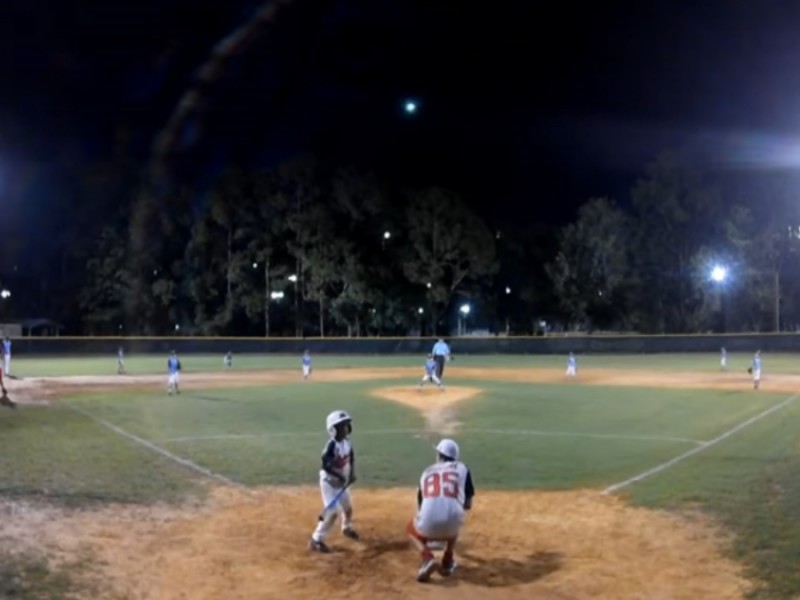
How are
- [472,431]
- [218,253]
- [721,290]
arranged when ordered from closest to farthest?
[472,431], [218,253], [721,290]

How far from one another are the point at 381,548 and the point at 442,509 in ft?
5.89

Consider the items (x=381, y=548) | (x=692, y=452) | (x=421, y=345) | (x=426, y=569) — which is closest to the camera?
(x=426, y=569)

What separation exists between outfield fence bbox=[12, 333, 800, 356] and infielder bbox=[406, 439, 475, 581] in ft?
190

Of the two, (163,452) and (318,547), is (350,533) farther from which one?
(163,452)

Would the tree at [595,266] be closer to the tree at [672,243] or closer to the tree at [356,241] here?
the tree at [672,243]

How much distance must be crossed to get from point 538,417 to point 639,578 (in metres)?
16.4

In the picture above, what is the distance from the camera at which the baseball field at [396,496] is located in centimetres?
973

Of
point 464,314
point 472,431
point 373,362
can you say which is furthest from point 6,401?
point 464,314

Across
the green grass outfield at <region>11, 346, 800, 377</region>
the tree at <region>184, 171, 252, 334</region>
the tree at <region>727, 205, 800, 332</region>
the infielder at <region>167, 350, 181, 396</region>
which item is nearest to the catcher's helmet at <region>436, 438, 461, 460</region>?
the infielder at <region>167, 350, 181, 396</region>

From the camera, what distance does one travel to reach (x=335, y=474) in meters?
11.3

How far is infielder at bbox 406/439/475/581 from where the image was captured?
9656 millimetres

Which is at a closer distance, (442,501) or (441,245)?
(442,501)

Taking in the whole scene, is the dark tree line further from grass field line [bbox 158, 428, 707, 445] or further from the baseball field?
grass field line [bbox 158, 428, 707, 445]

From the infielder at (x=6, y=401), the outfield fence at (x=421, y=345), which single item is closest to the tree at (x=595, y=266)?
the outfield fence at (x=421, y=345)
